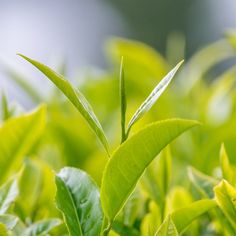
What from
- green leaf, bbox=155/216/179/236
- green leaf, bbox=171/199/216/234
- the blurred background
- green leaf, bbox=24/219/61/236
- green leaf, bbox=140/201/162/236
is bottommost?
the blurred background

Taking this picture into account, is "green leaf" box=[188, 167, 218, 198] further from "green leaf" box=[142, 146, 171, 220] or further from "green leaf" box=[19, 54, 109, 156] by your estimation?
"green leaf" box=[19, 54, 109, 156]

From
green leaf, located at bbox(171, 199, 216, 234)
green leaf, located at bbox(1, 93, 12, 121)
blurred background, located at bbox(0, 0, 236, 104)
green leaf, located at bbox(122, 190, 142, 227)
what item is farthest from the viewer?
blurred background, located at bbox(0, 0, 236, 104)

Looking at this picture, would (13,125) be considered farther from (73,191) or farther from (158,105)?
(158,105)

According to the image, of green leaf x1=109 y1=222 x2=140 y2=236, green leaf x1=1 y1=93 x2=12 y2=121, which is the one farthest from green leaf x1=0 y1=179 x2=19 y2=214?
green leaf x1=1 y1=93 x2=12 y2=121

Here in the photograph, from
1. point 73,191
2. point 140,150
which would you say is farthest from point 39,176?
point 140,150

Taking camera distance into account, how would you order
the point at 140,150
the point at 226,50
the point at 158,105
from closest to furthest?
the point at 140,150 → the point at 158,105 → the point at 226,50

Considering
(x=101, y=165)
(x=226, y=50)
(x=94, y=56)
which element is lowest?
(x=94, y=56)
